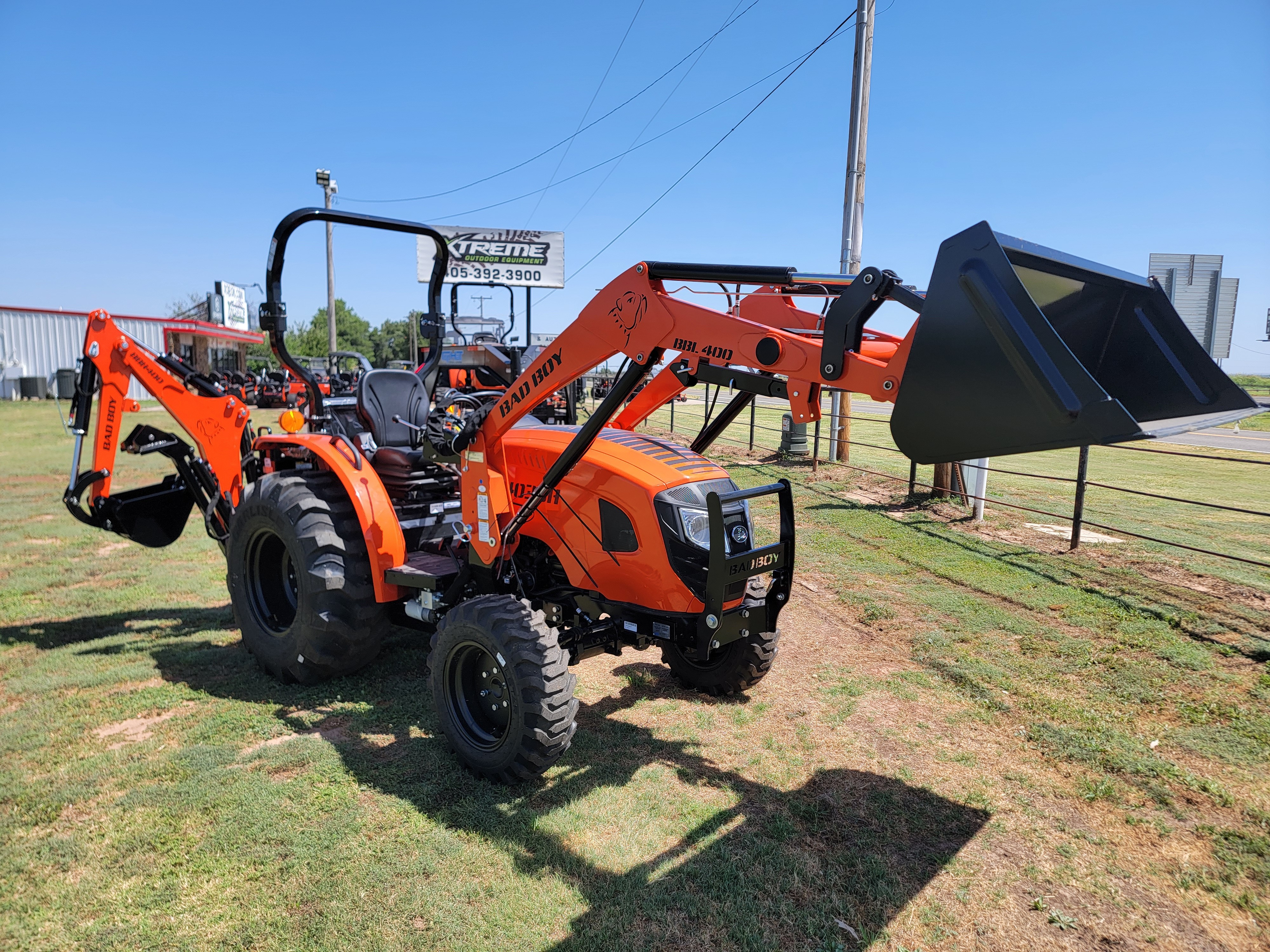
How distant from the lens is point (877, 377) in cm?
255

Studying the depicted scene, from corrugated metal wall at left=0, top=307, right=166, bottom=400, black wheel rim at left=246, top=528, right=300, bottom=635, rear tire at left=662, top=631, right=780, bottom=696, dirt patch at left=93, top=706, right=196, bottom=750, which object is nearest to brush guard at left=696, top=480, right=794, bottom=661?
rear tire at left=662, top=631, right=780, bottom=696

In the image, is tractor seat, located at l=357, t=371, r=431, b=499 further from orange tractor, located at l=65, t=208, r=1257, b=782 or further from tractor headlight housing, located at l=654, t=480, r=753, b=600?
tractor headlight housing, located at l=654, t=480, r=753, b=600

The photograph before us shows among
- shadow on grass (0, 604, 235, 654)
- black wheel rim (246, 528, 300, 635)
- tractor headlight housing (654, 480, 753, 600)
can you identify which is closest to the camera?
tractor headlight housing (654, 480, 753, 600)

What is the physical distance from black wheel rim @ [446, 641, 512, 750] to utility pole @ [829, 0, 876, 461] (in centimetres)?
903

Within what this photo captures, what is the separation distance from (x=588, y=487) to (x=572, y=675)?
3.14 feet

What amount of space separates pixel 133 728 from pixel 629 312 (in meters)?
3.66

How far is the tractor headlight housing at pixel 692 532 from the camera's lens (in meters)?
3.61

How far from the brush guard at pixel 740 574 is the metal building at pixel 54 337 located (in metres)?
36.0

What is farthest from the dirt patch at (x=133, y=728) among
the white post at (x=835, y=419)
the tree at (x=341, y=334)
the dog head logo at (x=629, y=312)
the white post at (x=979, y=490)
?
the tree at (x=341, y=334)

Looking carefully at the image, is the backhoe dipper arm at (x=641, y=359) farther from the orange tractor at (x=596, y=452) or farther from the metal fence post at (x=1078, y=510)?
the metal fence post at (x=1078, y=510)

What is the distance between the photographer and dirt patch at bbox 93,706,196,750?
4082 millimetres

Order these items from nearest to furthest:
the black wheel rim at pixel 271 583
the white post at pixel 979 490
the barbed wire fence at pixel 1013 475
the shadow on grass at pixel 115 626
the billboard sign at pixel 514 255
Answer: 1. the black wheel rim at pixel 271 583
2. the shadow on grass at pixel 115 626
3. the barbed wire fence at pixel 1013 475
4. the white post at pixel 979 490
5. the billboard sign at pixel 514 255

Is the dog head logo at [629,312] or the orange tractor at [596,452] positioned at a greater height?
the dog head logo at [629,312]

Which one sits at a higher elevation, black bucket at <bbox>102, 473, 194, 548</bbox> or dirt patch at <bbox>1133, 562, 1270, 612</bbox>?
black bucket at <bbox>102, 473, 194, 548</bbox>
